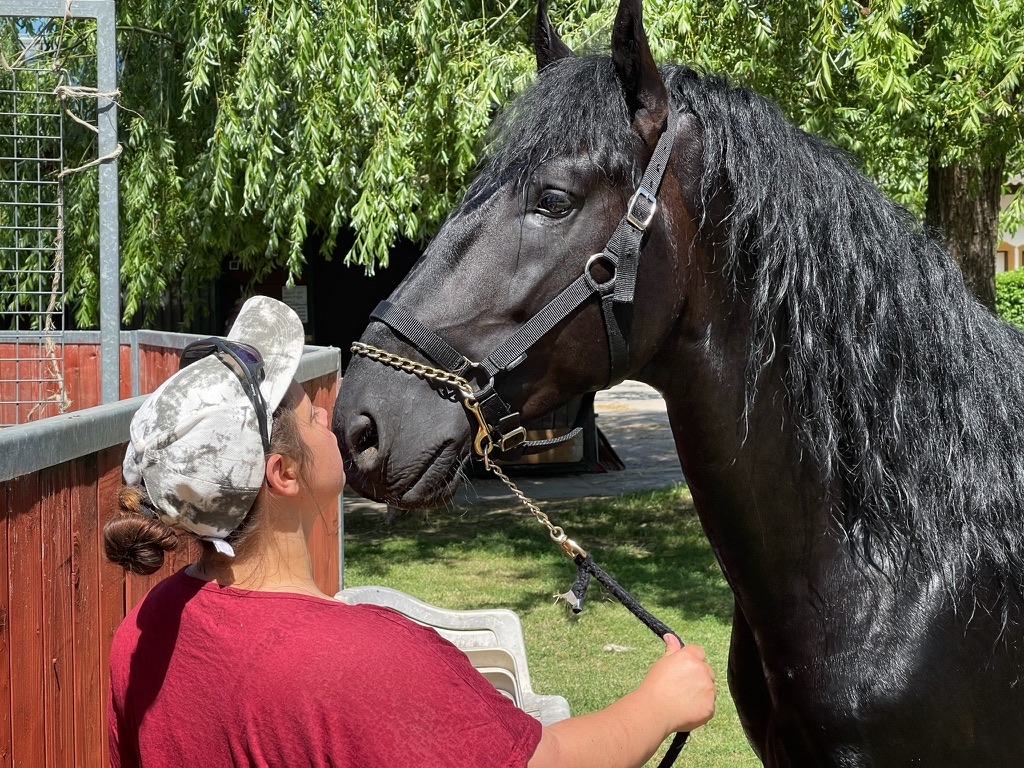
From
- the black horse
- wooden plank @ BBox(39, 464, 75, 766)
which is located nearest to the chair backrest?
wooden plank @ BBox(39, 464, 75, 766)

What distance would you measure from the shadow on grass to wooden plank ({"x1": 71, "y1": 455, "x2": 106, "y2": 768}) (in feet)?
14.5

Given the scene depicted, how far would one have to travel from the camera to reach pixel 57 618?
6.85 ft

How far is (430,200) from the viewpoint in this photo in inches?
275

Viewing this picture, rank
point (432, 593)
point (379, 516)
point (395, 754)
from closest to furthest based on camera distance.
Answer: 1. point (395, 754)
2. point (432, 593)
3. point (379, 516)

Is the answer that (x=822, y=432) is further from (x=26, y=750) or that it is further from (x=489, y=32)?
(x=489, y=32)

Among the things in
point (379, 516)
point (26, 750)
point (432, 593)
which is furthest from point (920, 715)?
point (379, 516)

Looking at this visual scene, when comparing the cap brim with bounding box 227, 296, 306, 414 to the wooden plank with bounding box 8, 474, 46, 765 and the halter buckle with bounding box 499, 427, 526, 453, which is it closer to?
the halter buckle with bounding box 499, 427, 526, 453

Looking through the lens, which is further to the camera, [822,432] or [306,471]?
[822,432]

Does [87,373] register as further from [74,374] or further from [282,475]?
[282,475]

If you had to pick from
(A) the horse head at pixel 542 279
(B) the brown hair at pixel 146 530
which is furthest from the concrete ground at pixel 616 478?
(B) the brown hair at pixel 146 530

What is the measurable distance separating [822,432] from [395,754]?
1106 mm

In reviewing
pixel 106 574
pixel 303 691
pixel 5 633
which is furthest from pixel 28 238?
pixel 303 691

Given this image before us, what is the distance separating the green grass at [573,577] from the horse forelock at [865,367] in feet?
7.63

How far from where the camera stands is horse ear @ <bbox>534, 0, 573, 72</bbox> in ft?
7.70
